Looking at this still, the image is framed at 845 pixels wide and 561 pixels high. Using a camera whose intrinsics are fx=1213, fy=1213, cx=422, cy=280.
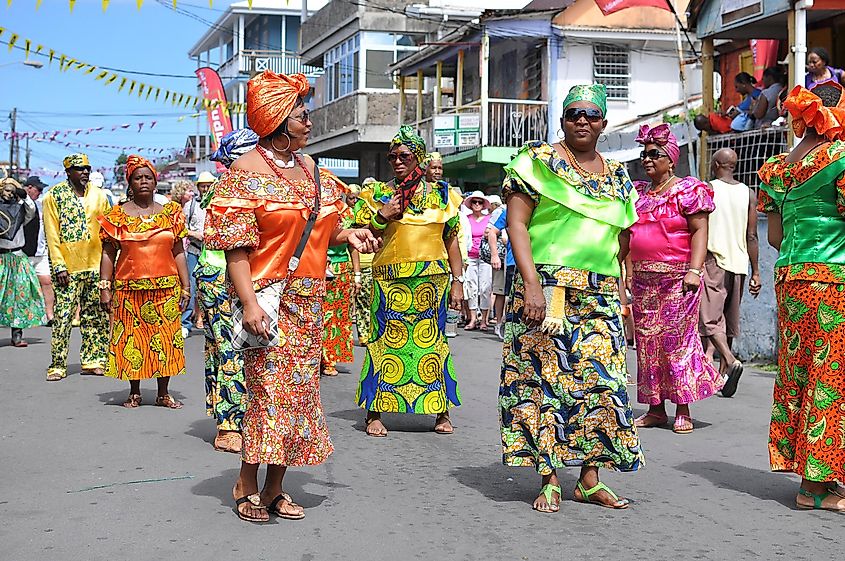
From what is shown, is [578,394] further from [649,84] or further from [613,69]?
[649,84]

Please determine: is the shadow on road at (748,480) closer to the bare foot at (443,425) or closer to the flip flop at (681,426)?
the flip flop at (681,426)

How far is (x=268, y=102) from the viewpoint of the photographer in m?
5.83

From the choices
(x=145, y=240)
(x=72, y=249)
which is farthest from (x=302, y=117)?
(x=72, y=249)

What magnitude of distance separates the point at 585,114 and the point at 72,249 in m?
7.15

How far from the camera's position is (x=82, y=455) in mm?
7824

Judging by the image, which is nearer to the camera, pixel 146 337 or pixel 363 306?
pixel 146 337

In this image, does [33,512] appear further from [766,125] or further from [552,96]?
[552,96]

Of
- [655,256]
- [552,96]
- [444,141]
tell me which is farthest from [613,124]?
[655,256]

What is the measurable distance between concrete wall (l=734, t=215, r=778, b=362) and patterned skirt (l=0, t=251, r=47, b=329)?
885 cm

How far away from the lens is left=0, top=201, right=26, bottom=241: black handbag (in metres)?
15.3

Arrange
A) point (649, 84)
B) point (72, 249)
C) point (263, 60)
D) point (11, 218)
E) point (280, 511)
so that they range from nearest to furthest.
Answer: point (280, 511) < point (72, 249) < point (11, 218) < point (649, 84) < point (263, 60)

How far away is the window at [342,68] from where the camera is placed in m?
37.7

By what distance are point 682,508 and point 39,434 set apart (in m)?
4.69

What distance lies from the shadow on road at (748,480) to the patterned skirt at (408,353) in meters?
1.99
